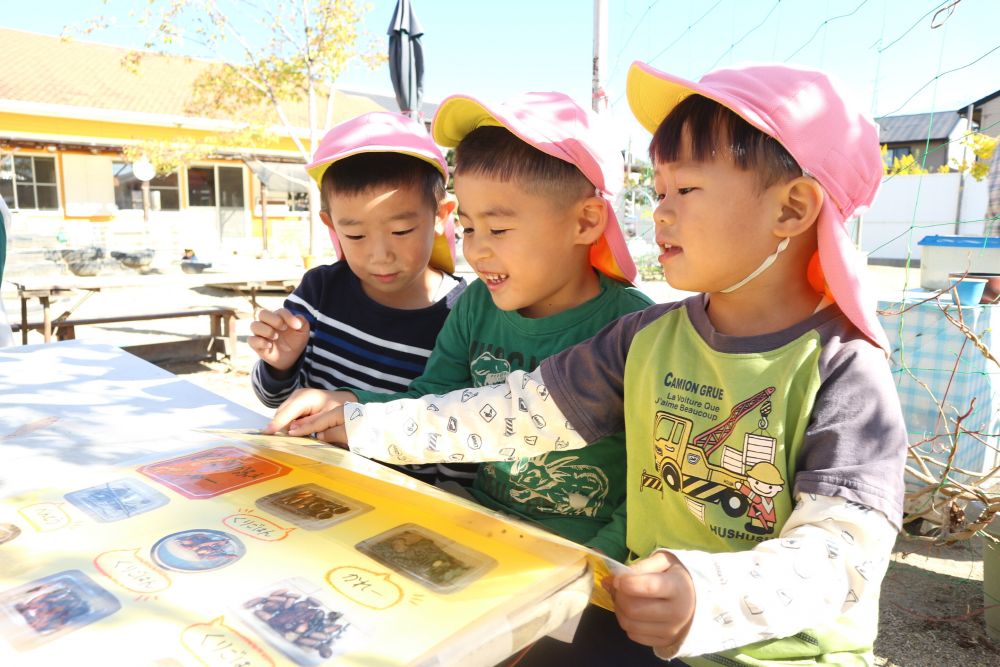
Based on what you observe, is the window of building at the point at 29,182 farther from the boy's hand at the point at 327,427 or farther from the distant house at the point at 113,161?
the boy's hand at the point at 327,427

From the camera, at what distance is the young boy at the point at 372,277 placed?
1.65 meters

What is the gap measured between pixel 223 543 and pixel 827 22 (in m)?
2.38

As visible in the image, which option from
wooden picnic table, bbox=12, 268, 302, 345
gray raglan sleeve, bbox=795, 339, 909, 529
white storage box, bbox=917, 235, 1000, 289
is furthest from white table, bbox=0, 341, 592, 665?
wooden picnic table, bbox=12, 268, 302, 345

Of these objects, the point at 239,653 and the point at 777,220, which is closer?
the point at 239,653

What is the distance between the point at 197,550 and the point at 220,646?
0.63 ft

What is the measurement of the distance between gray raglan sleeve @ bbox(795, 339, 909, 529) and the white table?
363 mm

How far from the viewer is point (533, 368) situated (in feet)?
4.65

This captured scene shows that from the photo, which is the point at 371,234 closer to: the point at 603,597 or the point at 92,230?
the point at 603,597

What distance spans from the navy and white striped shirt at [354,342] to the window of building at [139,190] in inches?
568

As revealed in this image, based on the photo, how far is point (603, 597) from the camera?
2.57 ft

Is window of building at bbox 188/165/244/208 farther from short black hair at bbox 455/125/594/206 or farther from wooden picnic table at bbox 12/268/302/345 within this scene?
short black hair at bbox 455/125/594/206

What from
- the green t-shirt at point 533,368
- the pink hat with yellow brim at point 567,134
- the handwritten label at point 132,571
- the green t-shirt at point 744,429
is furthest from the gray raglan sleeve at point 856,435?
the handwritten label at point 132,571

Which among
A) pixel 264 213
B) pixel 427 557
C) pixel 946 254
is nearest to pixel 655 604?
pixel 427 557

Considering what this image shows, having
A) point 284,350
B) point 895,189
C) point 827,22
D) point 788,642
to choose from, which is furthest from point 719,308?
point 895,189
